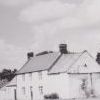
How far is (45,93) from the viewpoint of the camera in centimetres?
6184

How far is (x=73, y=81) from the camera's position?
2232 inches

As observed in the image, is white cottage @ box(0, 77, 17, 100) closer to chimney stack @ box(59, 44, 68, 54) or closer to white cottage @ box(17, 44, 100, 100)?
white cottage @ box(17, 44, 100, 100)

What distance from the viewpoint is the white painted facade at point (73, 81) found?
186ft

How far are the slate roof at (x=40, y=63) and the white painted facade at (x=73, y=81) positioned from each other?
1.39 metres

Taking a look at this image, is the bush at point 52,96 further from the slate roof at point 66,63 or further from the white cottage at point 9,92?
the white cottage at point 9,92

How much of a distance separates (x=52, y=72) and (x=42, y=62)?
712 cm

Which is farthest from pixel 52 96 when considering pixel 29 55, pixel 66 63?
pixel 29 55

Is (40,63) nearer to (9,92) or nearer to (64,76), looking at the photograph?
(64,76)

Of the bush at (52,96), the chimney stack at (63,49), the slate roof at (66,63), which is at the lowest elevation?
the bush at (52,96)

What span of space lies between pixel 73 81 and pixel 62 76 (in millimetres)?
2225

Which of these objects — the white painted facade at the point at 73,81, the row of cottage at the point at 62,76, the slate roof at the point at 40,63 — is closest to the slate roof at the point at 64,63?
the row of cottage at the point at 62,76

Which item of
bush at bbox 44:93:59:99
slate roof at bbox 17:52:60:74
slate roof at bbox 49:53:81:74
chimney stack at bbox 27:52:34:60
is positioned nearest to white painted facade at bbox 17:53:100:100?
bush at bbox 44:93:59:99

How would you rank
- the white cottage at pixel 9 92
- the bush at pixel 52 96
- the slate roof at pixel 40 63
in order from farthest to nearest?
the white cottage at pixel 9 92 → the slate roof at pixel 40 63 → the bush at pixel 52 96

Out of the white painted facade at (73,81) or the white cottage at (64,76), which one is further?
the white cottage at (64,76)
